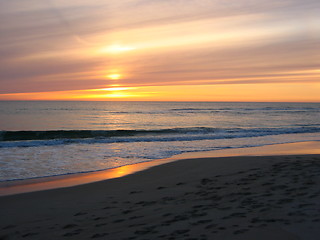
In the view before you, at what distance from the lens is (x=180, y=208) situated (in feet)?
18.0

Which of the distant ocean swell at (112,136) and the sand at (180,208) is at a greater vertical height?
the sand at (180,208)

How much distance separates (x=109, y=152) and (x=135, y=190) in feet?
26.4

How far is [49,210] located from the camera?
6.09 m

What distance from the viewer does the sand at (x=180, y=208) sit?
439 cm

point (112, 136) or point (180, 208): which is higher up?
point (180, 208)

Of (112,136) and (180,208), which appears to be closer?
(180,208)

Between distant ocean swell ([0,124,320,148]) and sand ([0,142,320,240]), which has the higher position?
sand ([0,142,320,240])

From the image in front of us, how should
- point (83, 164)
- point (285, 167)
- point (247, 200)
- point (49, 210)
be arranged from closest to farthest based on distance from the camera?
point (247, 200) < point (49, 210) < point (285, 167) < point (83, 164)

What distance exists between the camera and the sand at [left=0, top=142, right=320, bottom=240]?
14.4 ft

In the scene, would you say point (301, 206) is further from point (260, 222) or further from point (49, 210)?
point (49, 210)

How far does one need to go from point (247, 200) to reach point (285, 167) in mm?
3864

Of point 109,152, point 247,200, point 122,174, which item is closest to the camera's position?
point 247,200

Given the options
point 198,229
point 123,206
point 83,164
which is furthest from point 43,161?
point 198,229

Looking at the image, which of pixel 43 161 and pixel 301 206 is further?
Result: pixel 43 161
